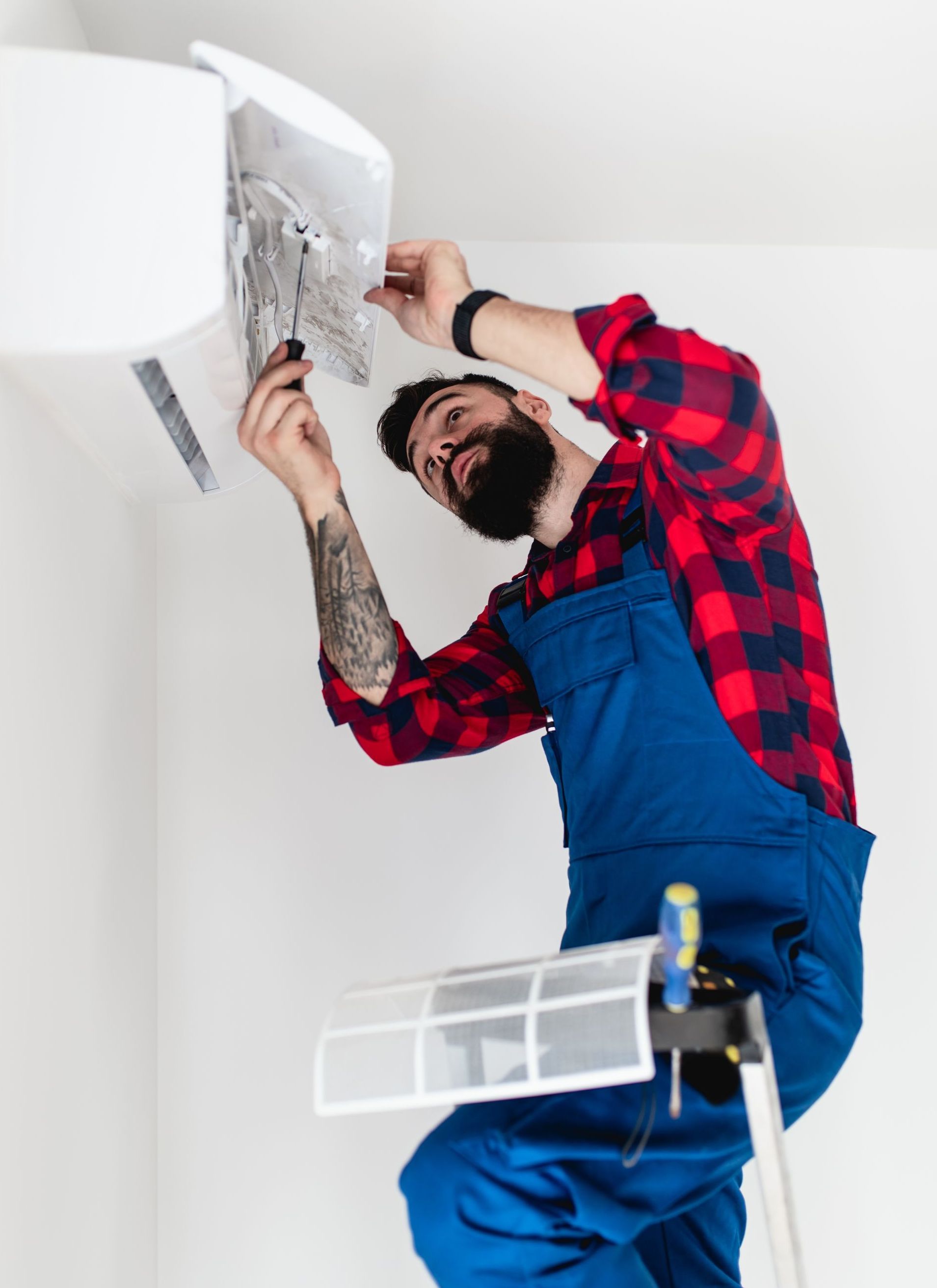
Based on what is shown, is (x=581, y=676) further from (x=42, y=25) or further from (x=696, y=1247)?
(x=42, y=25)

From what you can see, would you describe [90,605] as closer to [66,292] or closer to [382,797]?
[66,292]

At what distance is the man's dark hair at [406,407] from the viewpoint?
67.1 inches

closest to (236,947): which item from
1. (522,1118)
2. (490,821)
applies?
(490,821)

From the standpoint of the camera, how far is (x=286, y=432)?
1.21m

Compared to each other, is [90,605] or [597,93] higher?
[597,93]

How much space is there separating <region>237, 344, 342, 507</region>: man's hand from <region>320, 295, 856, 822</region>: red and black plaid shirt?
0.24m

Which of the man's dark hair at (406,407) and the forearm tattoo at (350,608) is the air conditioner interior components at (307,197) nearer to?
the forearm tattoo at (350,608)

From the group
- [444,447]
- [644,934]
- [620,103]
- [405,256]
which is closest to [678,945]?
[644,934]

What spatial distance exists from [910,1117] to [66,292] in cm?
178

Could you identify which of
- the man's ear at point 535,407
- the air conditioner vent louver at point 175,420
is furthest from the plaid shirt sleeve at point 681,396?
the man's ear at point 535,407

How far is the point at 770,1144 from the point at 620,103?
4.83 feet

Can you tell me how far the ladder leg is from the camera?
0.87 m

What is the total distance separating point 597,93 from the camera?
1659 millimetres

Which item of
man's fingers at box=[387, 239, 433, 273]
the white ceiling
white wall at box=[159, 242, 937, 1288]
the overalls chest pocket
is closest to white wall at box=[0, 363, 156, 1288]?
white wall at box=[159, 242, 937, 1288]
